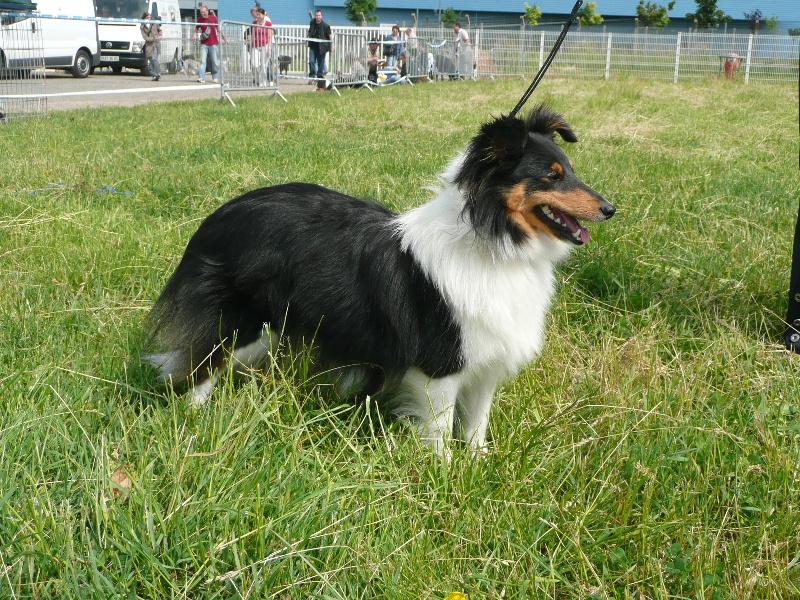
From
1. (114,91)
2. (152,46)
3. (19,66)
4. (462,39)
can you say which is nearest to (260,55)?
(114,91)

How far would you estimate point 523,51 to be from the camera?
26000 millimetres

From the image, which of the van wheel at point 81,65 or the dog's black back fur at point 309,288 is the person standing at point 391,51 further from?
the dog's black back fur at point 309,288

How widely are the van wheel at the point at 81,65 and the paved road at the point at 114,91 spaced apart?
26cm

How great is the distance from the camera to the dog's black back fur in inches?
120

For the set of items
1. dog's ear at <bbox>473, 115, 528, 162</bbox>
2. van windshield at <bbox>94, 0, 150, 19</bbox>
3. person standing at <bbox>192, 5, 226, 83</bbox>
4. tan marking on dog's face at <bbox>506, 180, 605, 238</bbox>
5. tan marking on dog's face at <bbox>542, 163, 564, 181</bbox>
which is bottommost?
tan marking on dog's face at <bbox>506, 180, 605, 238</bbox>

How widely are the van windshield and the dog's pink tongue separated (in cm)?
2522

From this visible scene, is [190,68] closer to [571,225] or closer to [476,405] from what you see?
[476,405]

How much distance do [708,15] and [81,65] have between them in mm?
46239

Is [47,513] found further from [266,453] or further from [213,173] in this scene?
[213,173]

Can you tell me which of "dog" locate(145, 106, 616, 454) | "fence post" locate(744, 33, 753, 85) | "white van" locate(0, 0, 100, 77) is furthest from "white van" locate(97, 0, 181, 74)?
"dog" locate(145, 106, 616, 454)

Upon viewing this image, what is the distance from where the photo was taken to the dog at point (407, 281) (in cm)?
294

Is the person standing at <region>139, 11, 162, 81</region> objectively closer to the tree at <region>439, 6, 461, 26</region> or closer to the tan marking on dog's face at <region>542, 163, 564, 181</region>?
the tan marking on dog's face at <region>542, 163, 564, 181</region>

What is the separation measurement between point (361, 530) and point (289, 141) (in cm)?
744

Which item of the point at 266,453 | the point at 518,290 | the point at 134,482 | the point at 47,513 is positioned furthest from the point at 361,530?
the point at 518,290
